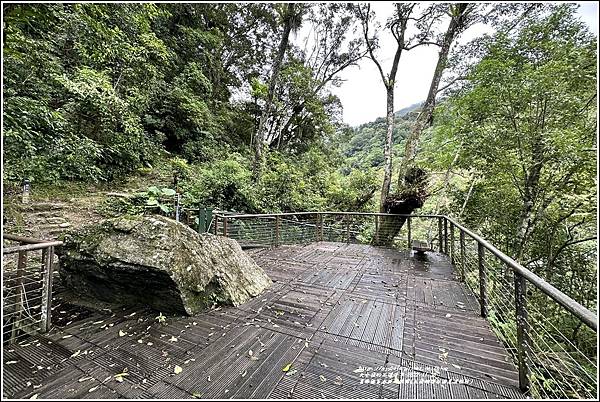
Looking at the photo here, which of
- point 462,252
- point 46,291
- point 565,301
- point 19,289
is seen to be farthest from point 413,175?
point 19,289

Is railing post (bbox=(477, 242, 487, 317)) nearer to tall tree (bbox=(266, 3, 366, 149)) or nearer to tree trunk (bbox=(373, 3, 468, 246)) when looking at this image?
tree trunk (bbox=(373, 3, 468, 246))

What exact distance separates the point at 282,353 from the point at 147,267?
151 centimetres


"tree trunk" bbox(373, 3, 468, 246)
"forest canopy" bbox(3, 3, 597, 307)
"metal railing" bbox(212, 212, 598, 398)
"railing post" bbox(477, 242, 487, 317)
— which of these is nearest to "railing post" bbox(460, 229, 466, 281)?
"metal railing" bbox(212, 212, 598, 398)

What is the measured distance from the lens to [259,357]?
2096 millimetres

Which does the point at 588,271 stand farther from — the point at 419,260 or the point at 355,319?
the point at 355,319

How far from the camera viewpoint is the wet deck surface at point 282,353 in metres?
1.75

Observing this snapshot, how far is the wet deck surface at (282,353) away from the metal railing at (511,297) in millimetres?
236

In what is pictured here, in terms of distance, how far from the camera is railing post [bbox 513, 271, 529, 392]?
1.75 metres

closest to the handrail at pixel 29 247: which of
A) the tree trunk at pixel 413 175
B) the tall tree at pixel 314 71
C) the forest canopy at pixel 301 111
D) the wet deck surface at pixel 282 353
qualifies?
the wet deck surface at pixel 282 353

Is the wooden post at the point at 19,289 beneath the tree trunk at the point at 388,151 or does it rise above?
beneath

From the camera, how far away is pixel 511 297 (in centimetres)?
222

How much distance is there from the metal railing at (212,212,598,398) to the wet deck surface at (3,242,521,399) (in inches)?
9.3

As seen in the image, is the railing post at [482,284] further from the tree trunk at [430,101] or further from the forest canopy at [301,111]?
the tree trunk at [430,101]

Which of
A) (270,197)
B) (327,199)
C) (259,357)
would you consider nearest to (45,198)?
(270,197)
